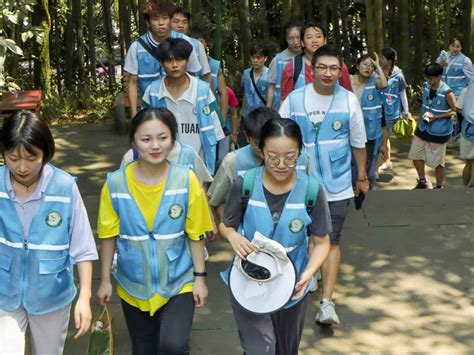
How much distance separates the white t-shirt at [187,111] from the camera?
5.66 meters

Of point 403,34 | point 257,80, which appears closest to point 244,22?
point 403,34

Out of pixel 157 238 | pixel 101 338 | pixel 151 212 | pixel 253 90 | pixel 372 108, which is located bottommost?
pixel 101 338

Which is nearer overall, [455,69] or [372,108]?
[372,108]

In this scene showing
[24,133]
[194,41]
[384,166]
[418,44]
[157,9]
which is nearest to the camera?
[24,133]

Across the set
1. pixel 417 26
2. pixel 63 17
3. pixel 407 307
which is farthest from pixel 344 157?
pixel 63 17

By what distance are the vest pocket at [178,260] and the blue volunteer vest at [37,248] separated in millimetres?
492

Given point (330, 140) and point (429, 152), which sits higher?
point (330, 140)

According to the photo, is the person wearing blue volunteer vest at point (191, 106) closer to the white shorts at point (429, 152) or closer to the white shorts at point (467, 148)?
the white shorts at point (467, 148)

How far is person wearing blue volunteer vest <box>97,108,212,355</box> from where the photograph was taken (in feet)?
12.8

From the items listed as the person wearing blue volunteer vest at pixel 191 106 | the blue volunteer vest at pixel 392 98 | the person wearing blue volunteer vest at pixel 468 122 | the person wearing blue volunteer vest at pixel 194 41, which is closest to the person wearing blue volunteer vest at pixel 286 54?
the person wearing blue volunteer vest at pixel 194 41

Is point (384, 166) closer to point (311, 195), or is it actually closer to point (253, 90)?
point (253, 90)

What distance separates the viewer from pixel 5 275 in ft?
12.0

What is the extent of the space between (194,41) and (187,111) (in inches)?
51.8

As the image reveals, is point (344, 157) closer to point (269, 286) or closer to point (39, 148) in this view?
point (269, 286)
